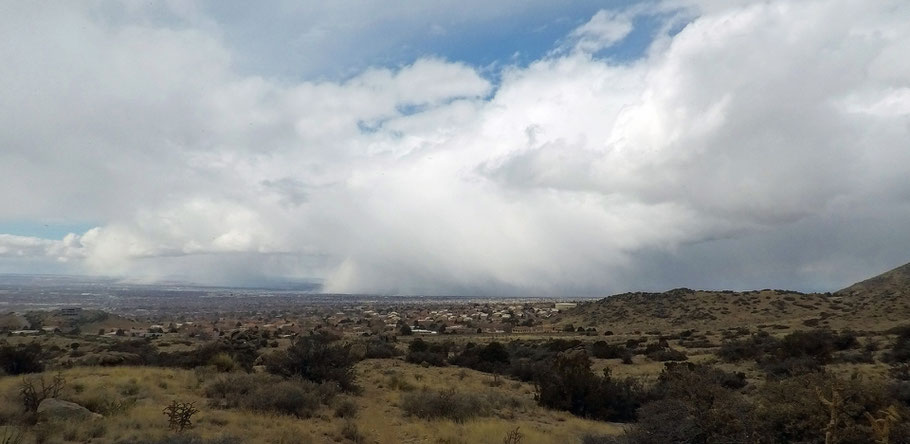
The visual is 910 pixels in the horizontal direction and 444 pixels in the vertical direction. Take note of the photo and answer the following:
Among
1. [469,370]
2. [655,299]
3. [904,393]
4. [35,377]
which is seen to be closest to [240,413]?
[35,377]

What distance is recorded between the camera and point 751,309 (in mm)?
65688

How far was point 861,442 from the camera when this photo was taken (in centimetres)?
900

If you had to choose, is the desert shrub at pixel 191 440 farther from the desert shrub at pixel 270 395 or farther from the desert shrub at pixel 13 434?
the desert shrub at pixel 270 395

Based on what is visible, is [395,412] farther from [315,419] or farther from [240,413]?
[240,413]

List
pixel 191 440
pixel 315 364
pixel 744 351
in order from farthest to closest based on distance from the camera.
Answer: pixel 744 351, pixel 315 364, pixel 191 440

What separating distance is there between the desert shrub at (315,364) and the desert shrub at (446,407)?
3.77 m

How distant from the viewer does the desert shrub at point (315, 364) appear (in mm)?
19672

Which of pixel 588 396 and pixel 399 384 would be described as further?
pixel 399 384

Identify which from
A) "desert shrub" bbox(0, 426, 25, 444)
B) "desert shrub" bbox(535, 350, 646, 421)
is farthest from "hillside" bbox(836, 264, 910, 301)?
"desert shrub" bbox(0, 426, 25, 444)

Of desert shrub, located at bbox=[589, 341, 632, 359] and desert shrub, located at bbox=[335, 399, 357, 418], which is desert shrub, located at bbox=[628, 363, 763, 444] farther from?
desert shrub, located at bbox=[589, 341, 632, 359]

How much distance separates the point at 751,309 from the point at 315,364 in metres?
63.0

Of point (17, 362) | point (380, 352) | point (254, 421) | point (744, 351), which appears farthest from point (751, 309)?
point (17, 362)

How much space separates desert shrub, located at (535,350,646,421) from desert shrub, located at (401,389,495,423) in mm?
3031

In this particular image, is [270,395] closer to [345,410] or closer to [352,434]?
[345,410]
